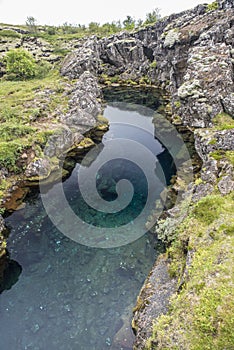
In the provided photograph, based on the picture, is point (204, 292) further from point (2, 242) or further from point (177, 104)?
point (177, 104)

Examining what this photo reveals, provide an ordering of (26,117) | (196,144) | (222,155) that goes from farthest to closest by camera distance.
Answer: (26,117)
(196,144)
(222,155)

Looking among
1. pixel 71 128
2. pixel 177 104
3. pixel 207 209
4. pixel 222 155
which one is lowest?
pixel 207 209

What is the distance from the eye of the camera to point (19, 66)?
233 ft

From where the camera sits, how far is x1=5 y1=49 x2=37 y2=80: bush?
70750 mm

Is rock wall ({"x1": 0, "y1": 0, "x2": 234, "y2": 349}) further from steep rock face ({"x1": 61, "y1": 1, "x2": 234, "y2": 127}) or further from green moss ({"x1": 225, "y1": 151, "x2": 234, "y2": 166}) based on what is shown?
green moss ({"x1": 225, "y1": 151, "x2": 234, "y2": 166})

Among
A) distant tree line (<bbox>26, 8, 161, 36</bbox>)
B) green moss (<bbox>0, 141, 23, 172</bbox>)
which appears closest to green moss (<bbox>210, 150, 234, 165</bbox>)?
green moss (<bbox>0, 141, 23, 172</bbox>)

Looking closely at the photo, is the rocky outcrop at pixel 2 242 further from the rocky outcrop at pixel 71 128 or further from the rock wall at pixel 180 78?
the rock wall at pixel 180 78

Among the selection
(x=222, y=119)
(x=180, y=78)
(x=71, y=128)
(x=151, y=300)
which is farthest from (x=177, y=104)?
(x=151, y=300)

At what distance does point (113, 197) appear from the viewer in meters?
27.7

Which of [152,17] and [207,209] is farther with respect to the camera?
[152,17]

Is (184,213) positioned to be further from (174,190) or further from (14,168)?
(14,168)

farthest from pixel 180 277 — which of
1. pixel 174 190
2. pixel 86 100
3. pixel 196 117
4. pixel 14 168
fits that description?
pixel 86 100

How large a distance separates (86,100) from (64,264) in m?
35.9

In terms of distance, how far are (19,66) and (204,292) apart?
78.4m
